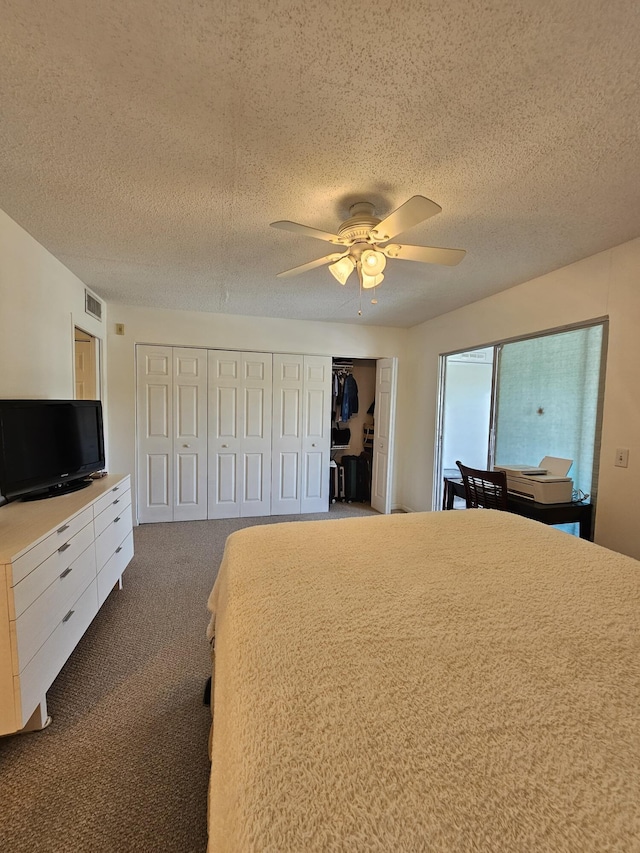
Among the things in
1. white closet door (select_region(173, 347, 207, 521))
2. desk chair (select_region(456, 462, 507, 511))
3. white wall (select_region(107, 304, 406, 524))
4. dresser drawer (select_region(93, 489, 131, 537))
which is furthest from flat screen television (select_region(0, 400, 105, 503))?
desk chair (select_region(456, 462, 507, 511))

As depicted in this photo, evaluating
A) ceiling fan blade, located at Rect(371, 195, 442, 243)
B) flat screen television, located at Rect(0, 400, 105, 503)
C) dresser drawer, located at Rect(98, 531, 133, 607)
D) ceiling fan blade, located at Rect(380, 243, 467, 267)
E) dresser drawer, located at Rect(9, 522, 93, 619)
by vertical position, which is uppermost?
ceiling fan blade, located at Rect(371, 195, 442, 243)

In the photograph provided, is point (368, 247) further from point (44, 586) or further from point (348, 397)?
point (348, 397)

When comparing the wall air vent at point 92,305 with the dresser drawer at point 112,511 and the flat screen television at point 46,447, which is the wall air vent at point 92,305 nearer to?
the flat screen television at point 46,447

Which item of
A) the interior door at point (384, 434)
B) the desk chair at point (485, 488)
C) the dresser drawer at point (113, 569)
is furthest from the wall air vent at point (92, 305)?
the desk chair at point (485, 488)

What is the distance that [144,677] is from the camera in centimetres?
179

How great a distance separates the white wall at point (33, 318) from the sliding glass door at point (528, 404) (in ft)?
11.6

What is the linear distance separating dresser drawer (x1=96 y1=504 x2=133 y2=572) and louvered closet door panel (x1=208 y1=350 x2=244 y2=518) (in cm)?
145

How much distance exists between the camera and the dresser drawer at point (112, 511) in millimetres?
2141

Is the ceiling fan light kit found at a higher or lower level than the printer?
higher

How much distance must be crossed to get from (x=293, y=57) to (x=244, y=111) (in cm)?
26

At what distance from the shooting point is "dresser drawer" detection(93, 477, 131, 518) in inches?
83.7

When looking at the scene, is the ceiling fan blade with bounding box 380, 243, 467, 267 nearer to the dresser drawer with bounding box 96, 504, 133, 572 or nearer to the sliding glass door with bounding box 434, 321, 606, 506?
the sliding glass door with bounding box 434, 321, 606, 506

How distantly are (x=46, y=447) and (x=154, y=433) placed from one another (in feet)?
6.05

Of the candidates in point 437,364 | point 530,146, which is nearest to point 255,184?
point 530,146
